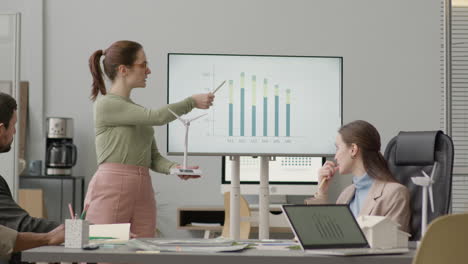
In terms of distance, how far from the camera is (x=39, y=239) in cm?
243

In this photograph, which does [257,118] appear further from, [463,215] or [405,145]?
[463,215]

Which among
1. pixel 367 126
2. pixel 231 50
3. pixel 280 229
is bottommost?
pixel 280 229

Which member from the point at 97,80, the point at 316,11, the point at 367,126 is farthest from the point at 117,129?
the point at 316,11

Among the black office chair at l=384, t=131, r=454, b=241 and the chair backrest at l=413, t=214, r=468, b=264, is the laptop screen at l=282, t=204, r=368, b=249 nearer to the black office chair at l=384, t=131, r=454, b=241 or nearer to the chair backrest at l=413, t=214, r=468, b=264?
the chair backrest at l=413, t=214, r=468, b=264

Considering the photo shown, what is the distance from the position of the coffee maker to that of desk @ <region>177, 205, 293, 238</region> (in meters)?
1.00

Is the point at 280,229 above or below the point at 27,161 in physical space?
below

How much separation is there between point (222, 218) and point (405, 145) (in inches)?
138

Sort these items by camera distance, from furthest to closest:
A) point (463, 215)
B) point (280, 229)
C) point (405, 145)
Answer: point (280, 229) → point (405, 145) → point (463, 215)

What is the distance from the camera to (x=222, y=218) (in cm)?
665

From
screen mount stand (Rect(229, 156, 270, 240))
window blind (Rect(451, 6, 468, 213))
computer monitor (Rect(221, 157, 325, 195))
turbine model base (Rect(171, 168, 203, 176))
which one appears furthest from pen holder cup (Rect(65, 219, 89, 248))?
computer monitor (Rect(221, 157, 325, 195))

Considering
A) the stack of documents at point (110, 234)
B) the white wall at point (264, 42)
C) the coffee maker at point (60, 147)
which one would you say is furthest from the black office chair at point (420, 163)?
the coffee maker at point (60, 147)

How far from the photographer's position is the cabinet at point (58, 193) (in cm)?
689

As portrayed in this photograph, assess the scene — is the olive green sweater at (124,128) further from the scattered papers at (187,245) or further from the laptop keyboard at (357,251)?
the laptop keyboard at (357,251)

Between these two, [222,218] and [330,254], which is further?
[222,218]
